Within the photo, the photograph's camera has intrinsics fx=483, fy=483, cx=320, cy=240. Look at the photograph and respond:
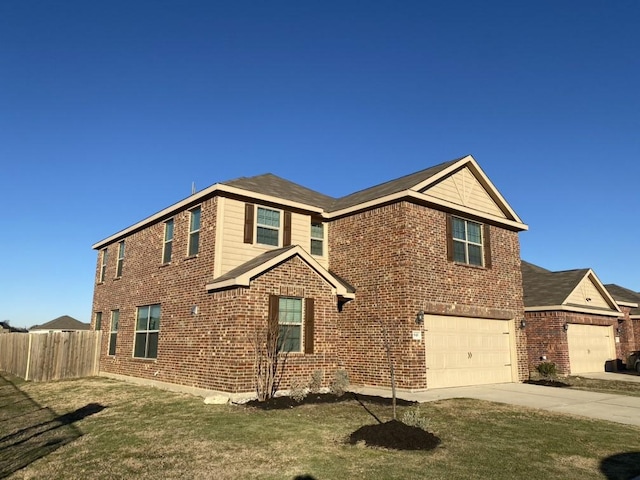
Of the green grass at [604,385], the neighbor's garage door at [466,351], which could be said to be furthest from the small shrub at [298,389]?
the green grass at [604,385]

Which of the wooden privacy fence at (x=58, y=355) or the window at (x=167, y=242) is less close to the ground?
the window at (x=167, y=242)

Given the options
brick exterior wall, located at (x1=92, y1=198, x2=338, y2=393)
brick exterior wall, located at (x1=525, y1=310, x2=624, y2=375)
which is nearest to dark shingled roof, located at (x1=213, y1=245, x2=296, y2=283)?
brick exterior wall, located at (x1=92, y1=198, x2=338, y2=393)

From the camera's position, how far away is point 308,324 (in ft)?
45.5

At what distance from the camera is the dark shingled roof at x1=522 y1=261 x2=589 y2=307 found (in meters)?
21.3

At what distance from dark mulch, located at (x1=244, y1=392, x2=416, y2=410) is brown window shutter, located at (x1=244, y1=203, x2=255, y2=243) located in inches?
188

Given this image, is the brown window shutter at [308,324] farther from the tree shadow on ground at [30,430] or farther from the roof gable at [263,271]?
the tree shadow on ground at [30,430]

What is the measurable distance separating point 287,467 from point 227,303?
21.9 ft

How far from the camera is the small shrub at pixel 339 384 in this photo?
516 inches

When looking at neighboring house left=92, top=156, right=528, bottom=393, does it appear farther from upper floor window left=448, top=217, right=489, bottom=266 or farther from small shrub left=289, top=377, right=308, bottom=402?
small shrub left=289, top=377, right=308, bottom=402

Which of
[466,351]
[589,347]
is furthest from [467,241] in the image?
[589,347]

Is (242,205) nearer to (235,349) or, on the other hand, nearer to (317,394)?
(235,349)

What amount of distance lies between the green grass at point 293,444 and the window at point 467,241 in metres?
5.56

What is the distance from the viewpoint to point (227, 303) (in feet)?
42.2

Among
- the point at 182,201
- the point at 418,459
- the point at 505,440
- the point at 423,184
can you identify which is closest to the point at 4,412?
the point at 182,201
